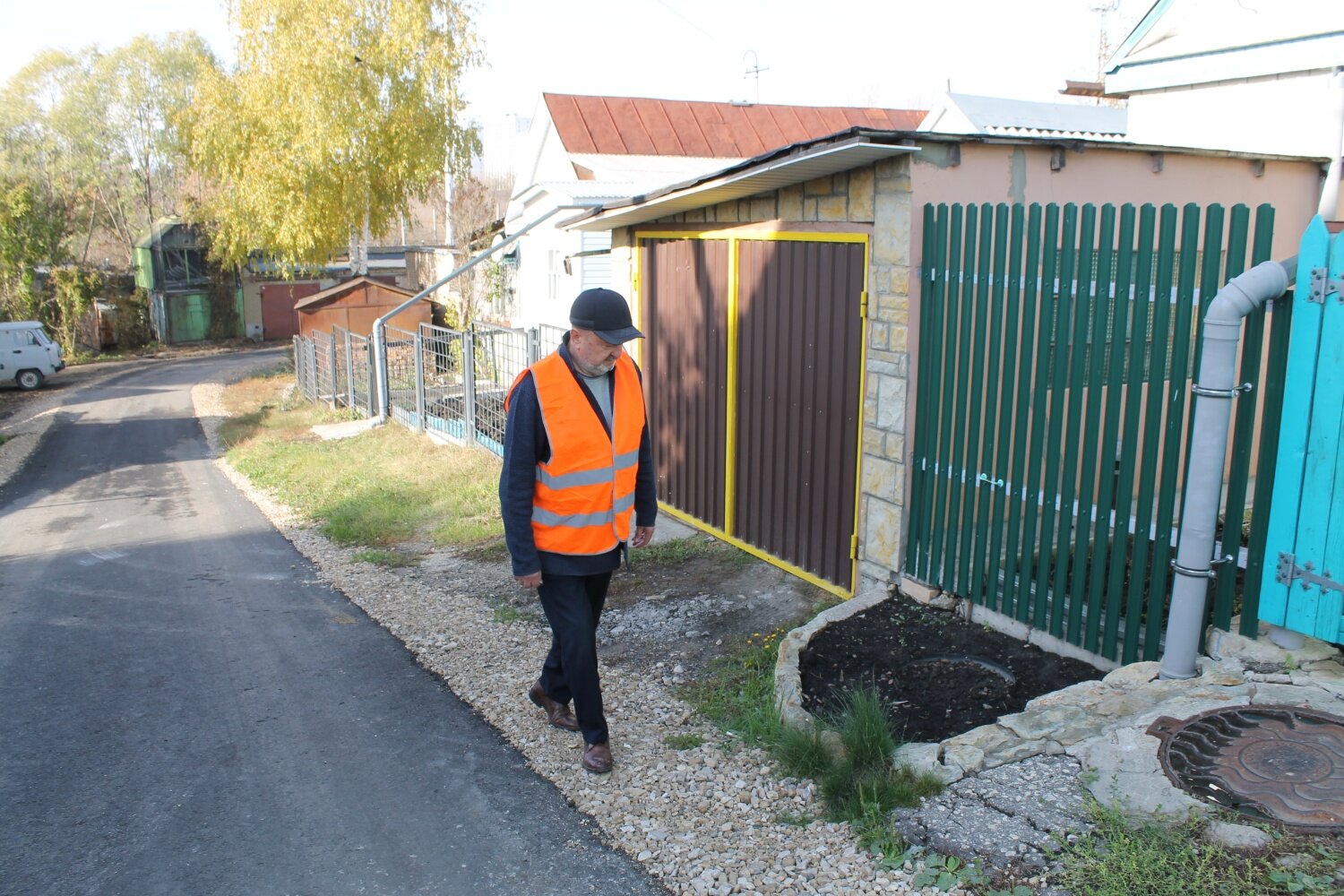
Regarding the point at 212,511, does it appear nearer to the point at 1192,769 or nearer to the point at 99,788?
the point at 99,788

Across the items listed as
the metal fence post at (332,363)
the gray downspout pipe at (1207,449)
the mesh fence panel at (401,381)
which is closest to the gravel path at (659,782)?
the gray downspout pipe at (1207,449)

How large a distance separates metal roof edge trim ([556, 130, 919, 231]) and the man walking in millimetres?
1792

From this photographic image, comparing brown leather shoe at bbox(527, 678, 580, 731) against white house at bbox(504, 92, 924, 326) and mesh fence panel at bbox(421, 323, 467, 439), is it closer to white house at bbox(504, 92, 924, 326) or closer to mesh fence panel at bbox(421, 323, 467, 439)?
mesh fence panel at bbox(421, 323, 467, 439)

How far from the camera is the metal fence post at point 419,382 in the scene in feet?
43.3

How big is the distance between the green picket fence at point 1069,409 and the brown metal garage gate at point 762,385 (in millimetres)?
616

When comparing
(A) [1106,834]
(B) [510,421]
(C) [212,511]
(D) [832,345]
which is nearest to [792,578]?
(D) [832,345]

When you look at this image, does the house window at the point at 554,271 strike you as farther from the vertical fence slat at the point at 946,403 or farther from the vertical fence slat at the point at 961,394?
the vertical fence slat at the point at 961,394

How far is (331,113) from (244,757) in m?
20.8

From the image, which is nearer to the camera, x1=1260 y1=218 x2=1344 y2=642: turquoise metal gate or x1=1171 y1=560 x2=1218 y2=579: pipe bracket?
x1=1260 y1=218 x2=1344 y2=642: turquoise metal gate

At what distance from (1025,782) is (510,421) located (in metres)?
2.28

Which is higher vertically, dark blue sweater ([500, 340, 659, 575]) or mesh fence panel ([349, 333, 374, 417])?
dark blue sweater ([500, 340, 659, 575])

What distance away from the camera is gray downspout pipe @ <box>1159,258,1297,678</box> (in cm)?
370

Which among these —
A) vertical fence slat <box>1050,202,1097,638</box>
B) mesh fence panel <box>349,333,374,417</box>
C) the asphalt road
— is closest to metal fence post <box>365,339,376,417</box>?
mesh fence panel <box>349,333,374,417</box>

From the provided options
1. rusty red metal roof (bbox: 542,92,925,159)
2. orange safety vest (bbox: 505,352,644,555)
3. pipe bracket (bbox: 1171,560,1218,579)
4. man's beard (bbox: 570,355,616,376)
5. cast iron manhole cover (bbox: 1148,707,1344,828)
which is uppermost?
rusty red metal roof (bbox: 542,92,925,159)
